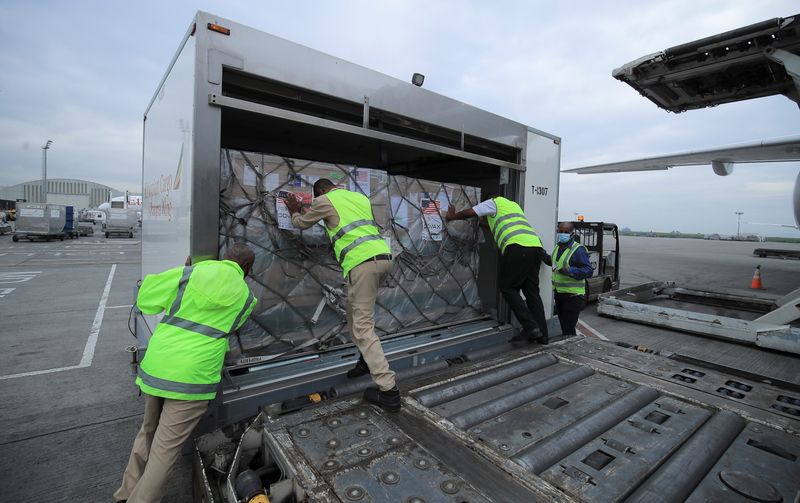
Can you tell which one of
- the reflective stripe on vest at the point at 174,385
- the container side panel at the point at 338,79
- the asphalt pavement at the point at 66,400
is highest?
the container side panel at the point at 338,79

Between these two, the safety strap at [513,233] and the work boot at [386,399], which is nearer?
the work boot at [386,399]

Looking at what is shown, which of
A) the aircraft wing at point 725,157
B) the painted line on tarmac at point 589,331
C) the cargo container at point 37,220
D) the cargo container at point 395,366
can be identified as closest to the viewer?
the cargo container at point 395,366

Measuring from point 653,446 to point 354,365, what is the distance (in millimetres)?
1880

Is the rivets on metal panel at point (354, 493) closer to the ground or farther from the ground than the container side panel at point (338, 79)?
closer to the ground

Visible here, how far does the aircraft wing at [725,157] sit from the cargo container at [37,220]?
30.4 metres

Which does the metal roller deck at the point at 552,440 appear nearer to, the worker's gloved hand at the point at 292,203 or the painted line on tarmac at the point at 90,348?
the worker's gloved hand at the point at 292,203

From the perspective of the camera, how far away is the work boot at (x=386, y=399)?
2260 millimetres

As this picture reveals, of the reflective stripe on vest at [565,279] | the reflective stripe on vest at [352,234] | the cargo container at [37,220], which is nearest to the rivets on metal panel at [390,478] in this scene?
the reflective stripe on vest at [352,234]

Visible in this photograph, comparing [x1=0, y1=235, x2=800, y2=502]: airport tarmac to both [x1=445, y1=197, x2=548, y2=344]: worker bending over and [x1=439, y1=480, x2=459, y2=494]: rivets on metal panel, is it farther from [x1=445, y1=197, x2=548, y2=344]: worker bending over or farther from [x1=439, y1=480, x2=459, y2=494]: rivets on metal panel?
[x1=445, y1=197, x2=548, y2=344]: worker bending over

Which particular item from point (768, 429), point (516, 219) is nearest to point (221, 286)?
point (516, 219)

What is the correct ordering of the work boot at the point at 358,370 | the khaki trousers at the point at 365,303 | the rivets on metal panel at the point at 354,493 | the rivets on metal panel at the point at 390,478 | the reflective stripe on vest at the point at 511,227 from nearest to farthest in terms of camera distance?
the rivets on metal panel at the point at 354,493, the rivets on metal panel at the point at 390,478, the khaki trousers at the point at 365,303, the work boot at the point at 358,370, the reflective stripe on vest at the point at 511,227

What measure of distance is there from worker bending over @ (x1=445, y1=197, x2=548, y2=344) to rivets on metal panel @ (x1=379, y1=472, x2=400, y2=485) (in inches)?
96.8

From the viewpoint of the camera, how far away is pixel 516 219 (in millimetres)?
3662

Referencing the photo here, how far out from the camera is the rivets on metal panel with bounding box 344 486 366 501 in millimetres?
1499
